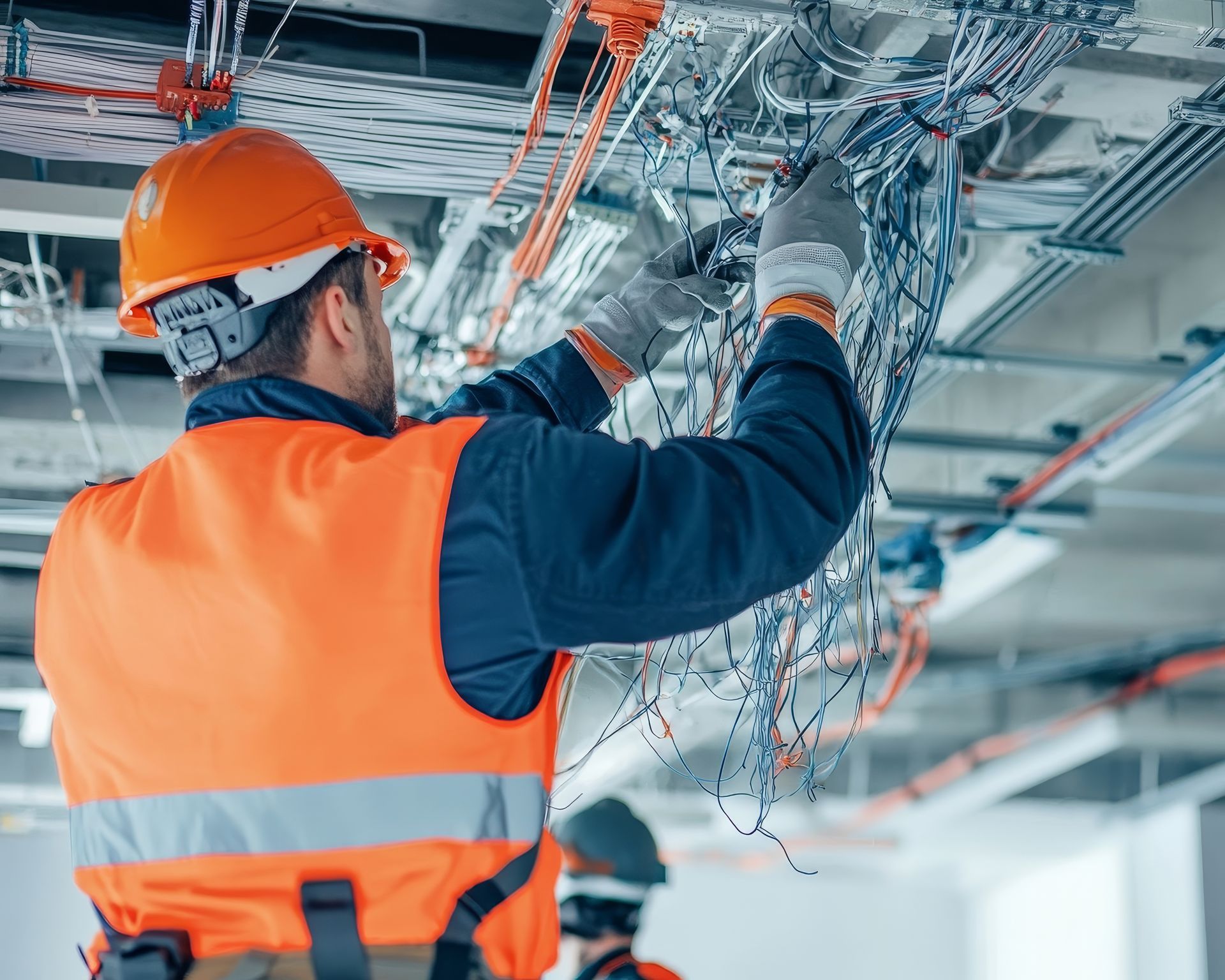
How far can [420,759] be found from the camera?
1.32m

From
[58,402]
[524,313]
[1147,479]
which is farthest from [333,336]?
[1147,479]

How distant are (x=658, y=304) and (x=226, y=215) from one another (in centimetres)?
61

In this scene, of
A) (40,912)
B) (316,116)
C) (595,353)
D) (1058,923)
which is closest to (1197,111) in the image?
(595,353)

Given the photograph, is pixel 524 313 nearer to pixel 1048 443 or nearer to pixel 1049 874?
pixel 1048 443

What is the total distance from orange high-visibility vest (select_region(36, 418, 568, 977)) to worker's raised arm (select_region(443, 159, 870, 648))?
0.07m

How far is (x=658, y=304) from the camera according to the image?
1.94 meters

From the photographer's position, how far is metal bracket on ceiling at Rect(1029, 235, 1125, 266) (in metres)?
2.59

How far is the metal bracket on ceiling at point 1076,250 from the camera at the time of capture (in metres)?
2.59

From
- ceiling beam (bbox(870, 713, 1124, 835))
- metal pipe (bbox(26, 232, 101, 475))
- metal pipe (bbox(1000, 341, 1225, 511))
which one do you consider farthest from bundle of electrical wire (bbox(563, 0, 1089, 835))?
ceiling beam (bbox(870, 713, 1124, 835))

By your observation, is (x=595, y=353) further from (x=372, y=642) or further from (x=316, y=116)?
(x=372, y=642)

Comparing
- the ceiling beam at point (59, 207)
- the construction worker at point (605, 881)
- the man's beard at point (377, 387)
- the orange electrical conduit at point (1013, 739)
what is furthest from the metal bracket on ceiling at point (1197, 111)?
the orange electrical conduit at point (1013, 739)

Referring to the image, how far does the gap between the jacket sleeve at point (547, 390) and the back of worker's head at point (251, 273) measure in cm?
33

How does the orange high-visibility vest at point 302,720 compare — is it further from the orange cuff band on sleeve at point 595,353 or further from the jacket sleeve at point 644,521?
the orange cuff band on sleeve at point 595,353

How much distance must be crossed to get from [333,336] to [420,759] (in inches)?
18.5
